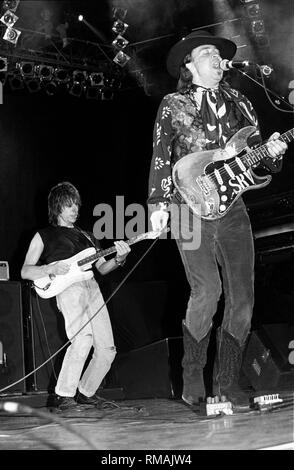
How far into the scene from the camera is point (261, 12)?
7012 mm

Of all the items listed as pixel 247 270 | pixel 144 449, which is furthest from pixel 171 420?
pixel 144 449

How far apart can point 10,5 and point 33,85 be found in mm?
1026

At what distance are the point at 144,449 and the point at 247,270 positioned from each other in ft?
4.72

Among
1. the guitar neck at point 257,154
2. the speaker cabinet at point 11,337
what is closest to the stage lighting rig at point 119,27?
the speaker cabinet at point 11,337

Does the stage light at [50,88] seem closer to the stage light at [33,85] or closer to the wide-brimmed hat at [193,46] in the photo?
the stage light at [33,85]

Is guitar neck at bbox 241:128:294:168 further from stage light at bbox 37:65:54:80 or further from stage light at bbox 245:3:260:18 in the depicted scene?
stage light at bbox 37:65:54:80

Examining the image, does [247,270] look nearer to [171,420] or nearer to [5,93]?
[171,420]

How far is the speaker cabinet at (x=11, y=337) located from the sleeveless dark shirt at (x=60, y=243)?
1225 millimetres

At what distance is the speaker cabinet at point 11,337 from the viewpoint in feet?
20.4

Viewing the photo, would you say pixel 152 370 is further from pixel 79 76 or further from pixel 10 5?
pixel 10 5

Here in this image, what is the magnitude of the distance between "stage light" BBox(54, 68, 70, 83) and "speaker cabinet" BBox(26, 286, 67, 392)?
2.52 metres

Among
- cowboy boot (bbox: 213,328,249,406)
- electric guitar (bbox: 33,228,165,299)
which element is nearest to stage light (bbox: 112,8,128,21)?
electric guitar (bbox: 33,228,165,299)

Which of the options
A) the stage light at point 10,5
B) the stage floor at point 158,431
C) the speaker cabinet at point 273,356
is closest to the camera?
the stage floor at point 158,431
